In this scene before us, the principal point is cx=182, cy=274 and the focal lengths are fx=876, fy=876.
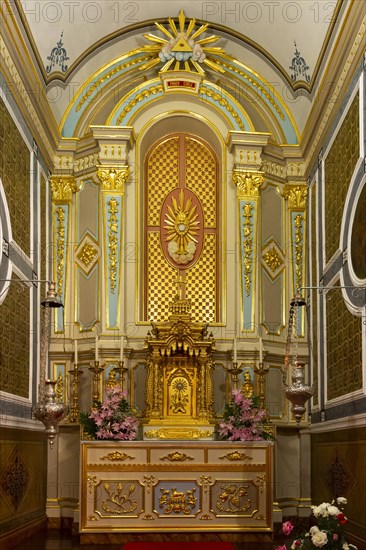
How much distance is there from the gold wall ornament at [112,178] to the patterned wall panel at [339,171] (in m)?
2.99

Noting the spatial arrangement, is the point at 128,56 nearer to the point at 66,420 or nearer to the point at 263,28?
the point at 263,28

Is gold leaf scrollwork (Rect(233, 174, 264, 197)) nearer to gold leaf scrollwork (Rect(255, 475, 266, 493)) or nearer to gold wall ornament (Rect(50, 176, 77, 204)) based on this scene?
gold wall ornament (Rect(50, 176, 77, 204))

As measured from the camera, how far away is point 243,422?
10641 mm

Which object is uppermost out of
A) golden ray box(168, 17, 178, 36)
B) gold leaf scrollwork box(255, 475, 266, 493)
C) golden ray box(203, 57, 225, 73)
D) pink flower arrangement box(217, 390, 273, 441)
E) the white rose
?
golden ray box(168, 17, 178, 36)

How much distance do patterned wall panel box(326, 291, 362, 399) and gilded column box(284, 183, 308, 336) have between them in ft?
5.70

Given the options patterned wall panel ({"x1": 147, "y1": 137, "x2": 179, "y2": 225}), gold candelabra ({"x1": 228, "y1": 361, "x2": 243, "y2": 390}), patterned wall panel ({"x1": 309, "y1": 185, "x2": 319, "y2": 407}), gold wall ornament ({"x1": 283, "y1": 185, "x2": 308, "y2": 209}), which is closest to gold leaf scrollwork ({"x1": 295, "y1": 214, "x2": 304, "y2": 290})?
gold wall ornament ({"x1": 283, "y1": 185, "x2": 308, "y2": 209})

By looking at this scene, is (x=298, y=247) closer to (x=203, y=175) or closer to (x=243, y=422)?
(x=203, y=175)

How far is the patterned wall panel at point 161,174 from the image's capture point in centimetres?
1301

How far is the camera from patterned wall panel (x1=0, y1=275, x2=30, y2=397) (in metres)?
9.45

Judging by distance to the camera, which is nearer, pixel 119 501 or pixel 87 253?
pixel 119 501

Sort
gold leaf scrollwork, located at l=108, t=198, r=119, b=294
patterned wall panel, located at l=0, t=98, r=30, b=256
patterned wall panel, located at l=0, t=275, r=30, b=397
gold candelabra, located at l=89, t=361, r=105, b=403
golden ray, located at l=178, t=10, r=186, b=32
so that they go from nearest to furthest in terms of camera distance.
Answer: patterned wall panel, located at l=0, t=275, r=30, b=397 < patterned wall panel, located at l=0, t=98, r=30, b=256 < gold candelabra, located at l=89, t=361, r=105, b=403 < gold leaf scrollwork, located at l=108, t=198, r=119, b=294 < golden ray, located at l=178, t=10, r=186, b=32

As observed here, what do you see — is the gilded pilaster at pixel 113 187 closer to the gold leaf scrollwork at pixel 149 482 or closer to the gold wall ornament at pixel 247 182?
the gold wall ornament at pixel 247 182

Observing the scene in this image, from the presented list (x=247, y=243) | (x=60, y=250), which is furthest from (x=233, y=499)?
(x=60, y=250)

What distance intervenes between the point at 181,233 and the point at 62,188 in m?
1.86
